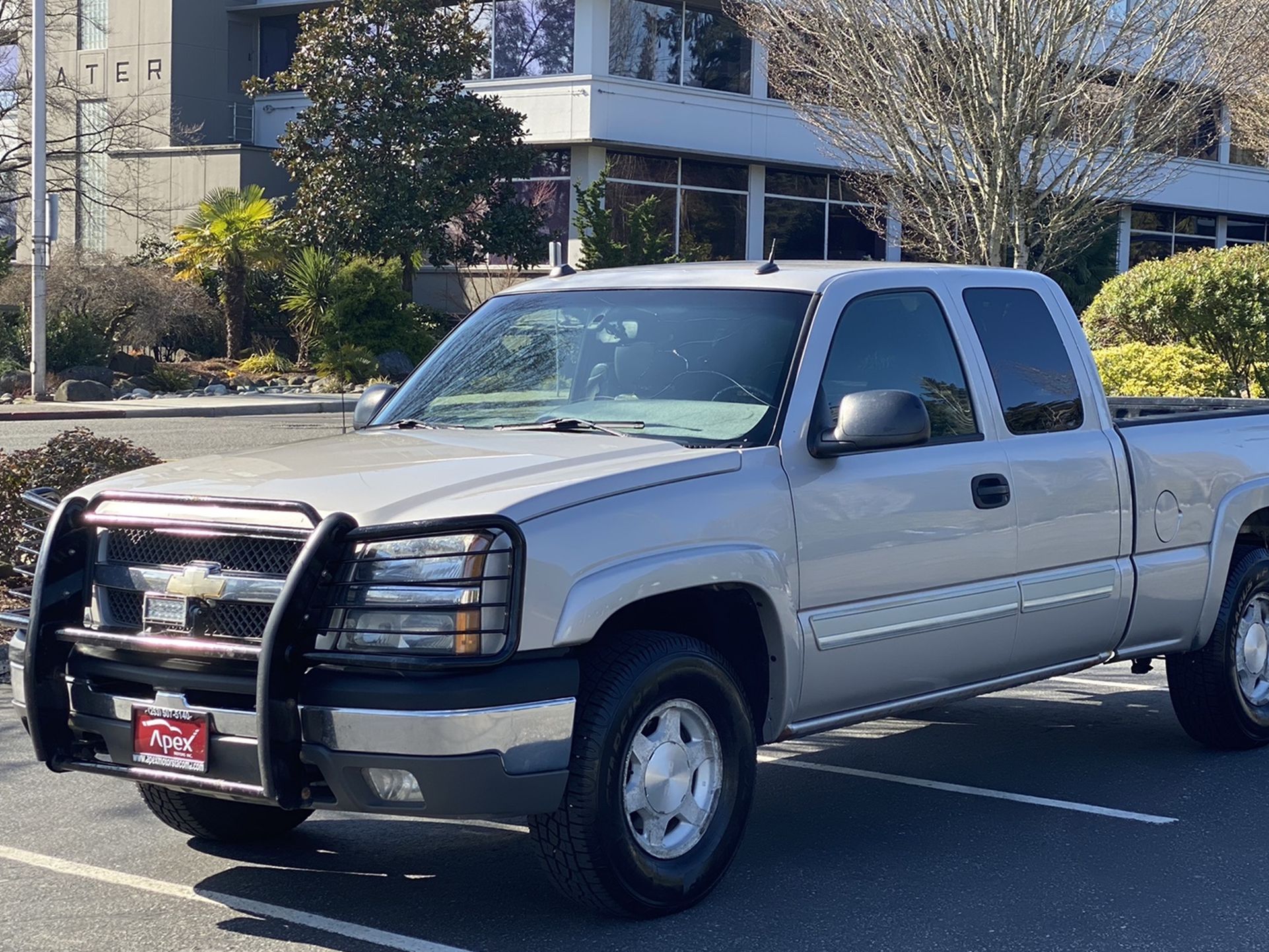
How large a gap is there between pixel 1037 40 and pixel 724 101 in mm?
19497

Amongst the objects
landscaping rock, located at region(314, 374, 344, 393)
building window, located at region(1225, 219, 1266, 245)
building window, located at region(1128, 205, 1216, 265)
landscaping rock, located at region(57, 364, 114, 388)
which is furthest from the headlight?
building window, located at region(1225, 219, 1266, 245)

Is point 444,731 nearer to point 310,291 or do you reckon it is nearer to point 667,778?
Answer: point 667,778

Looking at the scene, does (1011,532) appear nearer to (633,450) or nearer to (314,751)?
(633,450)

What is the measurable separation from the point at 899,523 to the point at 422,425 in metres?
1.76

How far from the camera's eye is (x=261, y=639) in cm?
470

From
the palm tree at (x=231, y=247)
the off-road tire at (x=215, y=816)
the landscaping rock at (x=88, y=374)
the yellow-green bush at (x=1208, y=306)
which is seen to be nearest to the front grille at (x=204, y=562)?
the off-road tire at (x=215, y=816)

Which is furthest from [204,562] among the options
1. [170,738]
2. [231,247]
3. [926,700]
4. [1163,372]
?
[231,247]

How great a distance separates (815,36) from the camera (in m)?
20.5

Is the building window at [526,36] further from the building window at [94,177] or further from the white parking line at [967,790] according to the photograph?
the white parking line at [967,790]

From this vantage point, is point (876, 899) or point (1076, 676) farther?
point (1076, 676)

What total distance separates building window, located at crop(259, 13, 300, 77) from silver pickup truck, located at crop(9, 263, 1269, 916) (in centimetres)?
3832

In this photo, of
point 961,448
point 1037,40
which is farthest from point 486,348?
point 1037,40

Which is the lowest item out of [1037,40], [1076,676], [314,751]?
[1076,676]

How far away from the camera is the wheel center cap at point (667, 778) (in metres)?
5.05
